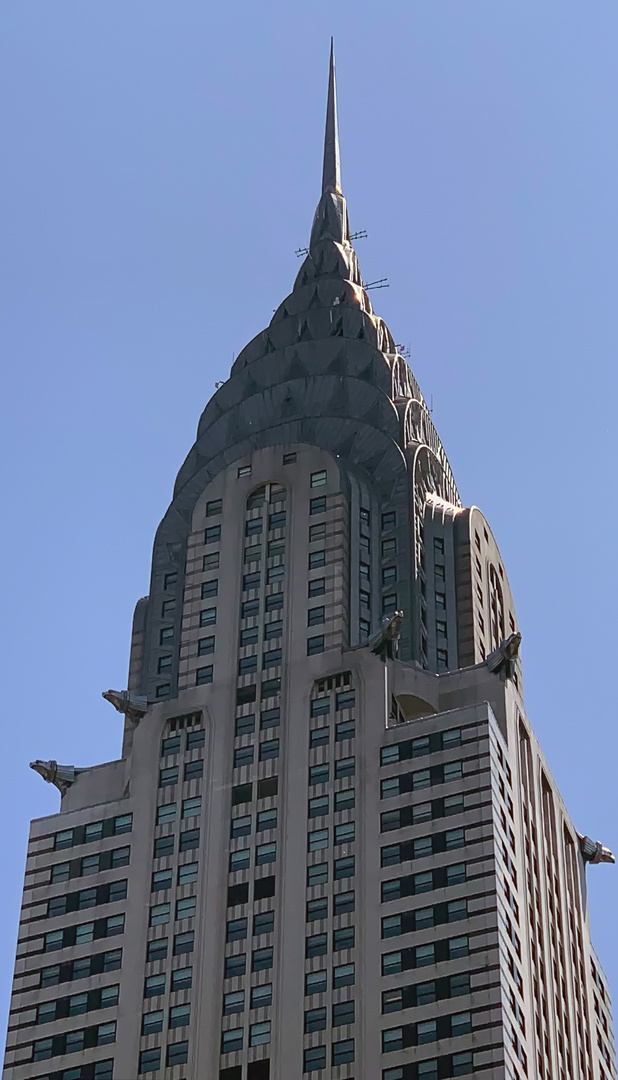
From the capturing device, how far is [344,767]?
15150 cm

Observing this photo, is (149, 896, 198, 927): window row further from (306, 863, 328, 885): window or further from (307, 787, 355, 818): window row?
(307, 787, 355, 818): window row

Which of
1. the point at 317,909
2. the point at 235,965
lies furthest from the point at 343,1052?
the point at 235,965

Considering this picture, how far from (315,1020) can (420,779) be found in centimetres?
1715

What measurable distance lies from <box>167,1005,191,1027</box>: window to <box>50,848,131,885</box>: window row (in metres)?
12.1

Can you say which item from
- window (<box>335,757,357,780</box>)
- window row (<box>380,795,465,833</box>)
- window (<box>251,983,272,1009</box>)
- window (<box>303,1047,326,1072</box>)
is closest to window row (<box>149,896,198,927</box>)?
window (<box>251,983,272,1009</box>)

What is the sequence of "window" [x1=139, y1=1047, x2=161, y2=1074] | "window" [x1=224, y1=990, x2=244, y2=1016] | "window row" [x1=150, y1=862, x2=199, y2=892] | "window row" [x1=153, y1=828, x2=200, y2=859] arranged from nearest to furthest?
"window" [x1=139, y1=1047, x2=161, y2=1074], "window" [x1=224, y1=990, x2=244, y2=1016], "window row" [x1=150, y1=862, x2=199, y2=892], "window row" [x1=153, y1=828, x2=200, y2=859]

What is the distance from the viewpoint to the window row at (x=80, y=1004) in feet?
481

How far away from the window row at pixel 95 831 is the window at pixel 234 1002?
15611mm

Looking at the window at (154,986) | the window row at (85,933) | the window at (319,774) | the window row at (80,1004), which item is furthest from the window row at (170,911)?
the window at (319,774)

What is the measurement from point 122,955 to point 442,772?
23.1 m

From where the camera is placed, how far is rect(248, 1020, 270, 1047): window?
14075 cm

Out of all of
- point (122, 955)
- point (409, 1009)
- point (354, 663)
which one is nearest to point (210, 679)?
point (354, 663)

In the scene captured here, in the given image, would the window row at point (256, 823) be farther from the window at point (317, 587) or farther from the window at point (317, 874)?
the window at point (317, 587)

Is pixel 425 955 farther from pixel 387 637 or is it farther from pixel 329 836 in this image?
pixel 387 637
